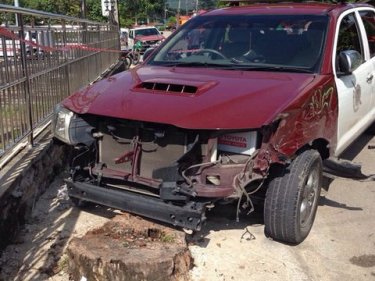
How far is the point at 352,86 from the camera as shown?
5012 millimetres

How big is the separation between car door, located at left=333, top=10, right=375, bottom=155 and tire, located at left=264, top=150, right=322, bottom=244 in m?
0.94

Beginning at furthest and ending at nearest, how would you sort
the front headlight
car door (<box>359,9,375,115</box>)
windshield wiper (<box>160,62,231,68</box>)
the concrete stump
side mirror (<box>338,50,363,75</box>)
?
car door (<box>359,9,375,115</box>) < windshield wiper (<box>160,62,231,68</box>) < side mirror (<box>338,50,363,75</box>) < the front headlight < the concrete stump

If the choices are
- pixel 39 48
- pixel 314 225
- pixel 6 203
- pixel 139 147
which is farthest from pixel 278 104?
pixel 39 48

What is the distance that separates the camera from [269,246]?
4.09m

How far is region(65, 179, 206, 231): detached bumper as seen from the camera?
358cm

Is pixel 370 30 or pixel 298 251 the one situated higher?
pixel 370 30

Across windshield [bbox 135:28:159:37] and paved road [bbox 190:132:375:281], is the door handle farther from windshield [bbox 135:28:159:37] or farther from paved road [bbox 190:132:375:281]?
windshield [bbox 135:28:159:37]

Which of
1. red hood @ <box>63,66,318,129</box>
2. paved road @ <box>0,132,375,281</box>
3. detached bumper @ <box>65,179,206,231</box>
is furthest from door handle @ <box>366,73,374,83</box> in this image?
detached bumper @ <box>65,179,206,231</box>

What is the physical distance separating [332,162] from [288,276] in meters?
1.34

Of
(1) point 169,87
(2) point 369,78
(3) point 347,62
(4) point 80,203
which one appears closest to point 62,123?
(4) point 80,203

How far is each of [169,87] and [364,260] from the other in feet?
6.58

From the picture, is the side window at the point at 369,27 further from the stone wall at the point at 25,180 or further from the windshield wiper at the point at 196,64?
the stone wall at the point at 25,180

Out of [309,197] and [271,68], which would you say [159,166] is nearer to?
[309,197]

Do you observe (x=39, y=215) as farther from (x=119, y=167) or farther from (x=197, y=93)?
(x=197, y=93)
